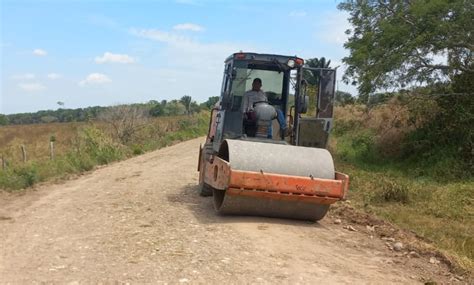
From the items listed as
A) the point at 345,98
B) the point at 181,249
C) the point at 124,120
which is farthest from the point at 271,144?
the point at 124,120

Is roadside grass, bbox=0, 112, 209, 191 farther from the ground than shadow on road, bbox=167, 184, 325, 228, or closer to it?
closer to it

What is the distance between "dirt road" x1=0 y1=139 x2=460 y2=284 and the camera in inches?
226

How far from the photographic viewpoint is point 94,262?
624cm

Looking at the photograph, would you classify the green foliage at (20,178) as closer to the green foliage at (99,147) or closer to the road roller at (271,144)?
the green foliage at (99,147)

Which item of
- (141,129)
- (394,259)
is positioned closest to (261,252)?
(394,259)

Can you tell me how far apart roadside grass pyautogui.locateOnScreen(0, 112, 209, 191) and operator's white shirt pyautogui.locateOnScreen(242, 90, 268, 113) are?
7.65 meters

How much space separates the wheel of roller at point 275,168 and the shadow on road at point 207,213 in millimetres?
88

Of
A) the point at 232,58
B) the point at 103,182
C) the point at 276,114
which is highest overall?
the point at 232,58

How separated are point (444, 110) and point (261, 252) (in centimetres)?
1224

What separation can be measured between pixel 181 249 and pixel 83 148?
17.3 metres

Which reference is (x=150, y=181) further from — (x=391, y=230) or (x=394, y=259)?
(x=394, y=259)

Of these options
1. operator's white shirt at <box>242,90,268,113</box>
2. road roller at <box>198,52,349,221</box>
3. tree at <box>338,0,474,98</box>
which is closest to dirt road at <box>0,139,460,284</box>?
road roller at <box>198,52,349,221</box>

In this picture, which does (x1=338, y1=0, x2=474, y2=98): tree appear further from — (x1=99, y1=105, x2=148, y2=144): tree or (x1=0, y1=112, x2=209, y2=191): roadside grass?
(x1=99, y1=105, x2=148, y2=144): tree

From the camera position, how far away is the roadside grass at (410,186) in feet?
28.7
